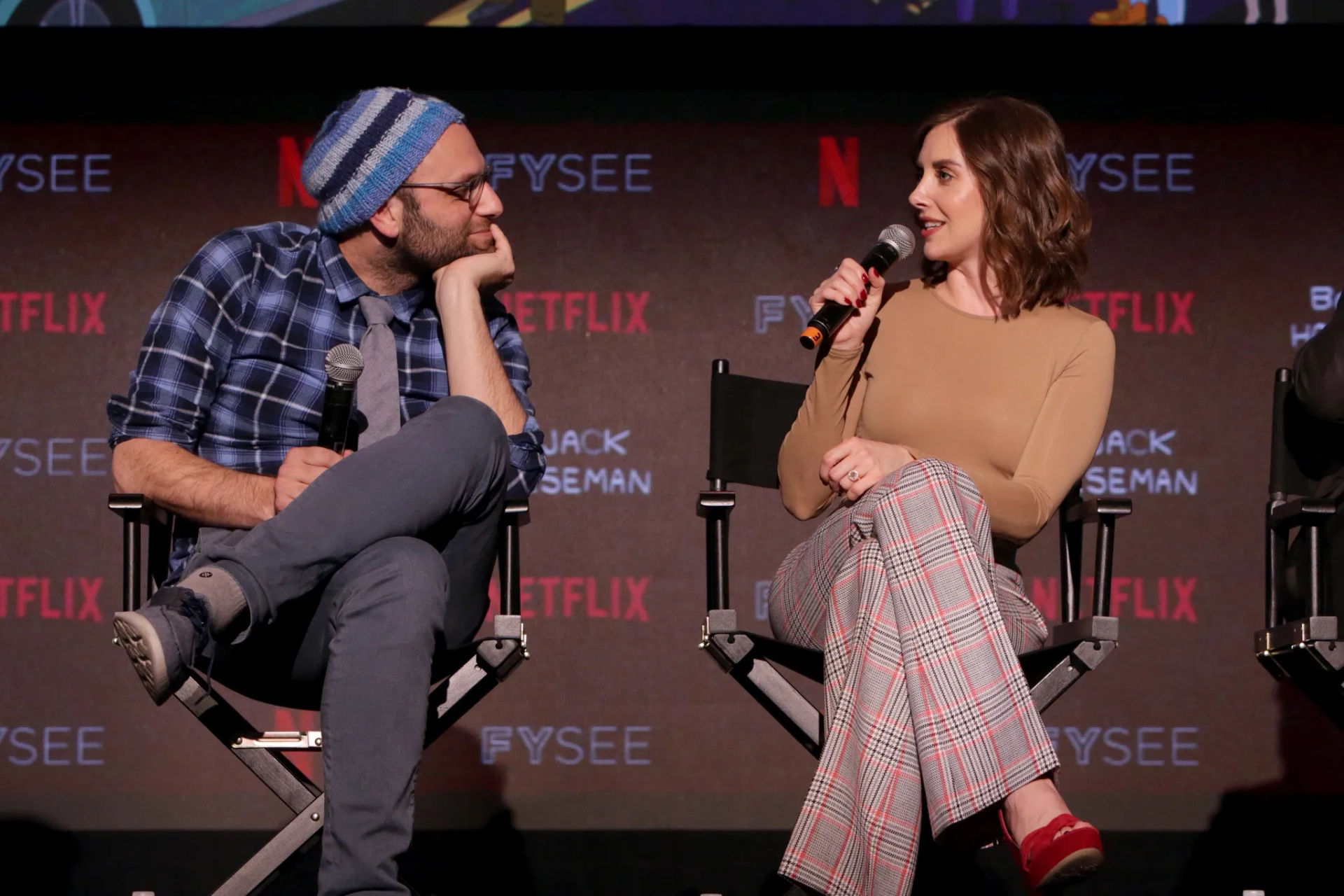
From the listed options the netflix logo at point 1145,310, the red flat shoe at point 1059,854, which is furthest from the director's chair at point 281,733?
the netflix logo at point 1145,310

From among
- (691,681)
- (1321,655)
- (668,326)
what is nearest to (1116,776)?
(691,681)

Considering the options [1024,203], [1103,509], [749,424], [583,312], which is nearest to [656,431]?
[583,312]

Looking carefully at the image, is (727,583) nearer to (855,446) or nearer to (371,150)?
(855,446)

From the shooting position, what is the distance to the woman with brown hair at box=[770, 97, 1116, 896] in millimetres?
1832

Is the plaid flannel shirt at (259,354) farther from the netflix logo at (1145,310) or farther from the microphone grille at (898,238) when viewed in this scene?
the netflix logo at (1145,310)

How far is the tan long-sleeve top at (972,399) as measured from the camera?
233 centimetres

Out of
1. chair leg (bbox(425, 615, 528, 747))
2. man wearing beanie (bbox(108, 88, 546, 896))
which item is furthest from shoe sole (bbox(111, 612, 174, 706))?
chair leg (bbox(425, 615, 528, 747))

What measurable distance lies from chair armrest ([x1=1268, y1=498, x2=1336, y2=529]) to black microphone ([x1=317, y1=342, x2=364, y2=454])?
56.1 inches

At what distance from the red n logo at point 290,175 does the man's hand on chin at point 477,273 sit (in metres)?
1.20

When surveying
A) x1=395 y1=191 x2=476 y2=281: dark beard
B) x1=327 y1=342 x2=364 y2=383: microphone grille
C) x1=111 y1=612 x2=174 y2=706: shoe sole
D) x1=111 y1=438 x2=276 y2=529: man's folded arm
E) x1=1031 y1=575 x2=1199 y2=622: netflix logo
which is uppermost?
x1=395 y1=191 x2=476 y2=281: dark beard

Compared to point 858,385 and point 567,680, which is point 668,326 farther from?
point 858,385

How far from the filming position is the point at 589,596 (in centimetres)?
346

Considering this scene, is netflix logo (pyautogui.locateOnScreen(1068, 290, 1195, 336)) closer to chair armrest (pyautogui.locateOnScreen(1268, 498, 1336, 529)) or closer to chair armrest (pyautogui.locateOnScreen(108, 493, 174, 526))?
chair armrest (pyautogui.locateOnScreen(1268, 498, 1336, 529))

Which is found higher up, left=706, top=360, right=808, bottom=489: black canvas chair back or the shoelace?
left=706, top=360, right=808, bottom=489: black canvas chair back
